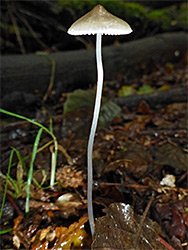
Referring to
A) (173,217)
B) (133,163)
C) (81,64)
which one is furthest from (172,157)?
(81,64)

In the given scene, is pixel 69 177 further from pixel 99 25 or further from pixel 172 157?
pixel 99 25

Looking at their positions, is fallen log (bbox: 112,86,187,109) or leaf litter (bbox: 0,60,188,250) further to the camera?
fallen log (bbox: 112,86,187,109)

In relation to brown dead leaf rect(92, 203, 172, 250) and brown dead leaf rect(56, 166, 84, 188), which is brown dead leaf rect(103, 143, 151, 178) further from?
brown dead leaf rect(92, 203, 172, 250)

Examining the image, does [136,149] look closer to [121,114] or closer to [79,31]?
[121,114]

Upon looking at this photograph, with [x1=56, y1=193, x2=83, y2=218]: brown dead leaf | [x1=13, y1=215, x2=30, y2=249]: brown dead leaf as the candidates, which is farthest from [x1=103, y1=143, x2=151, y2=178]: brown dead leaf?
[x1=13, y1=215, x2=30, y2=249]: brown dead leaf

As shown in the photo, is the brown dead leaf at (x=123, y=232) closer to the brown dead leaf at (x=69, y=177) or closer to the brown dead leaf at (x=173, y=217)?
the brown dead leaf at (x=173, y=217)

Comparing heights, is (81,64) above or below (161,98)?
Result: above
